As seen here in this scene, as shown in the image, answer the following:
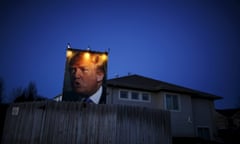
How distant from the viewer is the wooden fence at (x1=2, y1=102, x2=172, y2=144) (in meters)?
5.39

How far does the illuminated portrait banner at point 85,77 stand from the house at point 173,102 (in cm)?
203

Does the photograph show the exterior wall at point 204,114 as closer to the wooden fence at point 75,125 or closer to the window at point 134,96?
the window at point 134,96

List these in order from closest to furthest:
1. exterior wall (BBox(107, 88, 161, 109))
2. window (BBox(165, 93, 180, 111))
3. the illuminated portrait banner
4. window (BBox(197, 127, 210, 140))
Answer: the illuminated portrait banner < exterior wall (BBox(107, 88, 161, 109)) < window (BBox(165, 93, 180, 111)) < window (BBox(197, 127, 210, 140))

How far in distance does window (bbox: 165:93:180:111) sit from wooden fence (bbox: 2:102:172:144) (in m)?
6.46

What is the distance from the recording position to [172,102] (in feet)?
40.9

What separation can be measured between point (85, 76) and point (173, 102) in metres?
7.77

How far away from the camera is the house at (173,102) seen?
11688 millimetres

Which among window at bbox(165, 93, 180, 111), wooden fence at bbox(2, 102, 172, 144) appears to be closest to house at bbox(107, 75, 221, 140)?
window at bbox(165, 93, 180, 111)

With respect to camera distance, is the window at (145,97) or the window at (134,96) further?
the window at (145,97)

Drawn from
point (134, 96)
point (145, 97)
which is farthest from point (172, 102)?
point (134, 96)

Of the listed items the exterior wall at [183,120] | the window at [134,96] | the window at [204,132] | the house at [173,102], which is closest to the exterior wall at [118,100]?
the house at [173,102]

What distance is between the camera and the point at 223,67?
114 metres

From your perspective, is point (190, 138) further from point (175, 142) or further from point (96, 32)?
point (96, 32)

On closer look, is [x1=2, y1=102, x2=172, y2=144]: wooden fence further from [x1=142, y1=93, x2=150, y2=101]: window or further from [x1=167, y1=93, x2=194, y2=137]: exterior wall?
[x1=167, y1=93, x2=194, y2=137]: exterior wall
